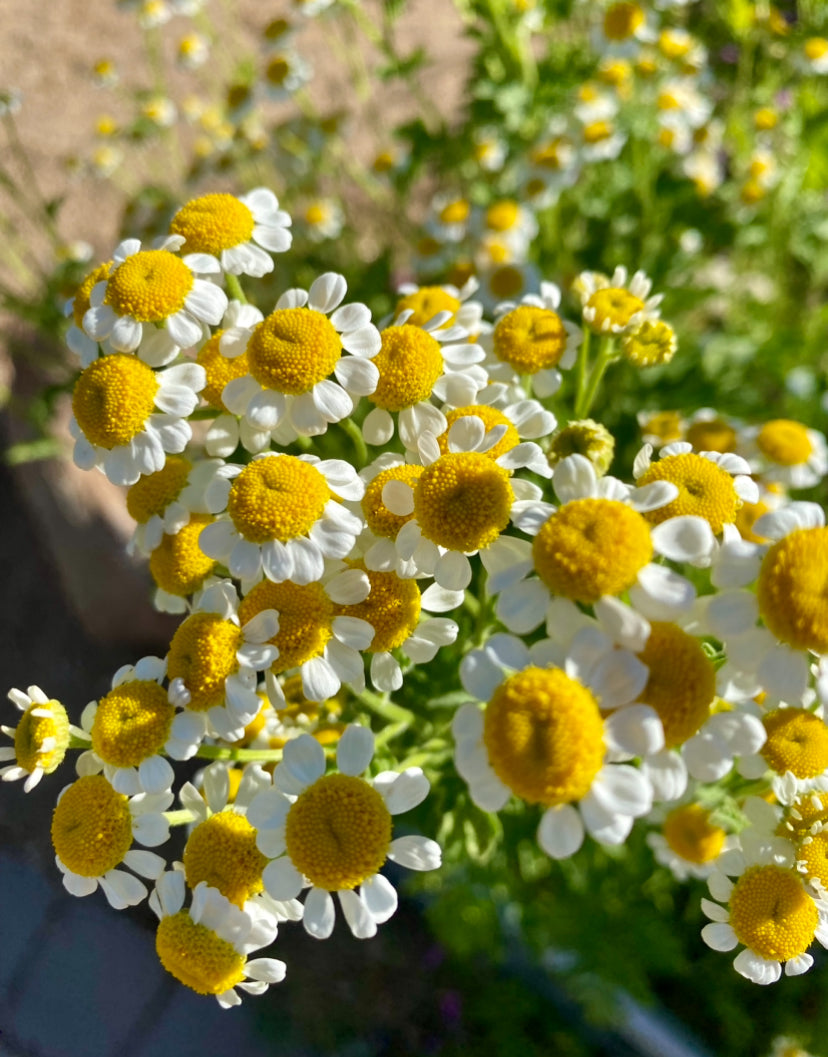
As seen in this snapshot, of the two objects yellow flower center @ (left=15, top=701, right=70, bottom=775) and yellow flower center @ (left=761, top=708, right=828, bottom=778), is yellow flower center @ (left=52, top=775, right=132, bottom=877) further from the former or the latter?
yellow flower center @ (left=761, top=708, right=828, bottom=778)

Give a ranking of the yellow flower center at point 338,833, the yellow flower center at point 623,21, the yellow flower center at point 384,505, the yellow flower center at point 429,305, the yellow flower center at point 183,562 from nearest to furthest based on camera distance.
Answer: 1. the yellow flower center at point 338,833
2. the yellow flower center at point 384,505
3. the yellow flower center at point 183,562
4. the yellow flower center at point 429,305
5. the yellow flower center at point 623,21

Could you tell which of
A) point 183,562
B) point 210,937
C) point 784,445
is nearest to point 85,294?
point 183,562

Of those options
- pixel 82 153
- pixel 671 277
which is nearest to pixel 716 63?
pixel 671 277

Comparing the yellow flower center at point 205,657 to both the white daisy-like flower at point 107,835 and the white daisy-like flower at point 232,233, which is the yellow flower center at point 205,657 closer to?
the white daisy-like flower at point 107,835

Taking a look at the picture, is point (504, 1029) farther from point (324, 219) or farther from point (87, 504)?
point (324, 219)

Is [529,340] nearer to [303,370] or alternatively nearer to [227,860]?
[303,370]

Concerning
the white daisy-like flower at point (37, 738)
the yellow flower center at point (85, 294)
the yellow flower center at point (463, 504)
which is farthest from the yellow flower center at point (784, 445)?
the white daisy-like flower at point (37, 738)
